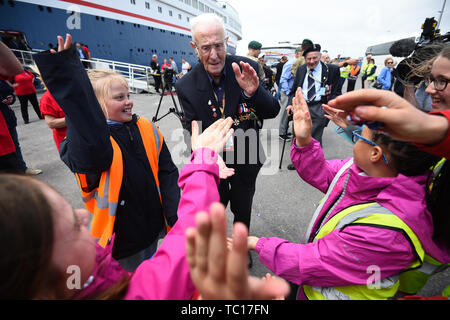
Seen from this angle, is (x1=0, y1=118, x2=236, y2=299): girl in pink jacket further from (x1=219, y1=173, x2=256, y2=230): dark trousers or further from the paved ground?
the paved ground

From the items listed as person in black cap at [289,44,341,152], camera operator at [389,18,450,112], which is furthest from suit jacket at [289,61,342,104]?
camera operator at [389,18,450,112]

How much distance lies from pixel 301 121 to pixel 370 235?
29.1 inches

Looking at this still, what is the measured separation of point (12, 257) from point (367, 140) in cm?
134

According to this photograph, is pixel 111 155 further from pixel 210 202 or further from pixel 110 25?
pixel 110 25

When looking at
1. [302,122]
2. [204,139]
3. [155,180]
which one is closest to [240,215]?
[155,180]

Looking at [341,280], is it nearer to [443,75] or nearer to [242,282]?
[242,282]

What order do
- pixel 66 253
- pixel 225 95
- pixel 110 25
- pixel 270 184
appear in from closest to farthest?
pixel 66 253
pixel 225 95
pixel 270 184
pixel 110 25

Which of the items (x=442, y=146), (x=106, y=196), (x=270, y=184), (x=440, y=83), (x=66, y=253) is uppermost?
(x=440, y=83)

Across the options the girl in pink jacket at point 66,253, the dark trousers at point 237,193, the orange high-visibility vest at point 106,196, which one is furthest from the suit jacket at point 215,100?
the girl in pink jacket at point 66,253

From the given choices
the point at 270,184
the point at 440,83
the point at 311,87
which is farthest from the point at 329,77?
the point at 440,83

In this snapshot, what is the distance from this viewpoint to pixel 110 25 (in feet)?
48.7

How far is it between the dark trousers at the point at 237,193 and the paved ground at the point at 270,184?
0.57 meters

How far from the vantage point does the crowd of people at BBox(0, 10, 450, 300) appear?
48 centimetres

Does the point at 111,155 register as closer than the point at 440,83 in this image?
Yes
